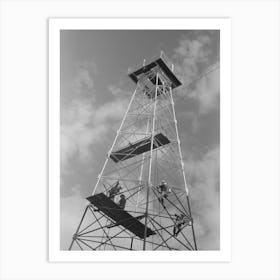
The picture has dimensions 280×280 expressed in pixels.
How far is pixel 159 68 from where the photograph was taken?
20.8 m

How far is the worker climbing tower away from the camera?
1717cm

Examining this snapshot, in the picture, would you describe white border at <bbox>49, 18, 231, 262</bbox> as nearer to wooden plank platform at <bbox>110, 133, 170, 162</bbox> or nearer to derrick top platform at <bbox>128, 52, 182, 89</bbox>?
wooden plank platform at <bbox>110, 133, 170, 162</bbox>

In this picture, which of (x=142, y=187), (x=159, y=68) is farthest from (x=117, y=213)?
(x=159, y=68)

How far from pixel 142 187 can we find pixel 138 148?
2.18 m

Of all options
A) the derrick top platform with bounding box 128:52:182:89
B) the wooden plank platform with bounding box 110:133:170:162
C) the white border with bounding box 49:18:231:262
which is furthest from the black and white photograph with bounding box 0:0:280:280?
the derrick top platform with bounding box 128:52:182:89
